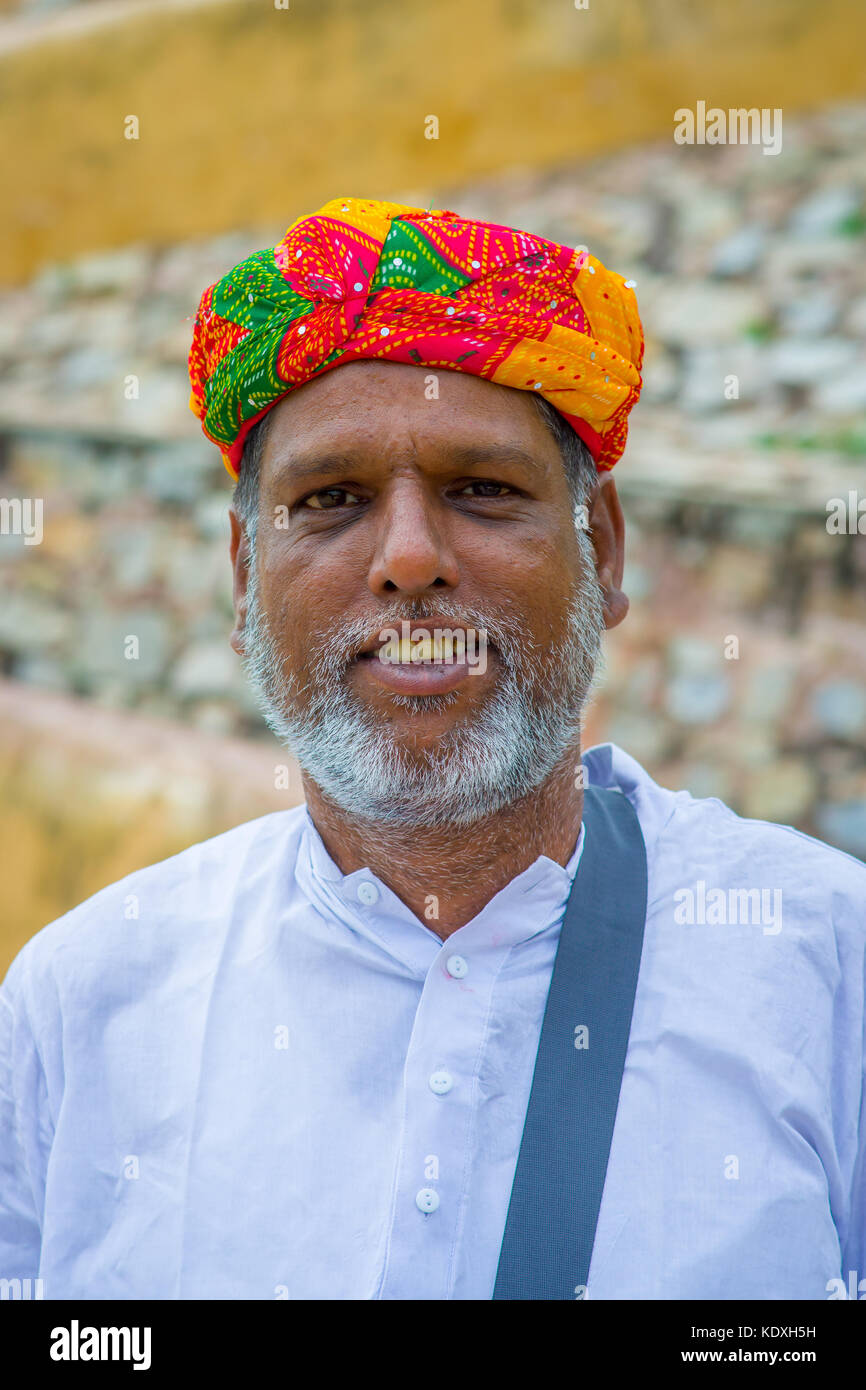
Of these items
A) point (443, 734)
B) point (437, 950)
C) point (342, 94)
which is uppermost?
point (342, 94)

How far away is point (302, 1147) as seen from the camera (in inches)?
63.4

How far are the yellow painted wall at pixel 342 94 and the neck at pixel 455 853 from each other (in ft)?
16.6

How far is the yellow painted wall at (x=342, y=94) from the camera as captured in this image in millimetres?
5801

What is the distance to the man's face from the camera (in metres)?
1.64

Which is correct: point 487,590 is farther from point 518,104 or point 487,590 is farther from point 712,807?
point 518,104

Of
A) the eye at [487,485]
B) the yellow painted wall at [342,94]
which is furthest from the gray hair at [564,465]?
the yellow painted wall at [342,94]

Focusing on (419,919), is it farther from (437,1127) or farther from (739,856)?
(739,856)

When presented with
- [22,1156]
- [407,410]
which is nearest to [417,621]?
[407,410]

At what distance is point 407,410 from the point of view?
1677mm

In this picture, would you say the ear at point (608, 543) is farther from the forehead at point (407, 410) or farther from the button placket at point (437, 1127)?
the button placket at point (437, 1127)

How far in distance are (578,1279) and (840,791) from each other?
9.11ft

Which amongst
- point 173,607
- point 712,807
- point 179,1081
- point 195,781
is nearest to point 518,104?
point 173,607

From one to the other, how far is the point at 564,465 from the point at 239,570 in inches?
19.9

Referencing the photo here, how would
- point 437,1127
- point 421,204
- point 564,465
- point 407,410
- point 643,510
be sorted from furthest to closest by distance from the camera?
point 421,204 < point 643,510 < point 564,465 < point 407,410 < point 437,1127
